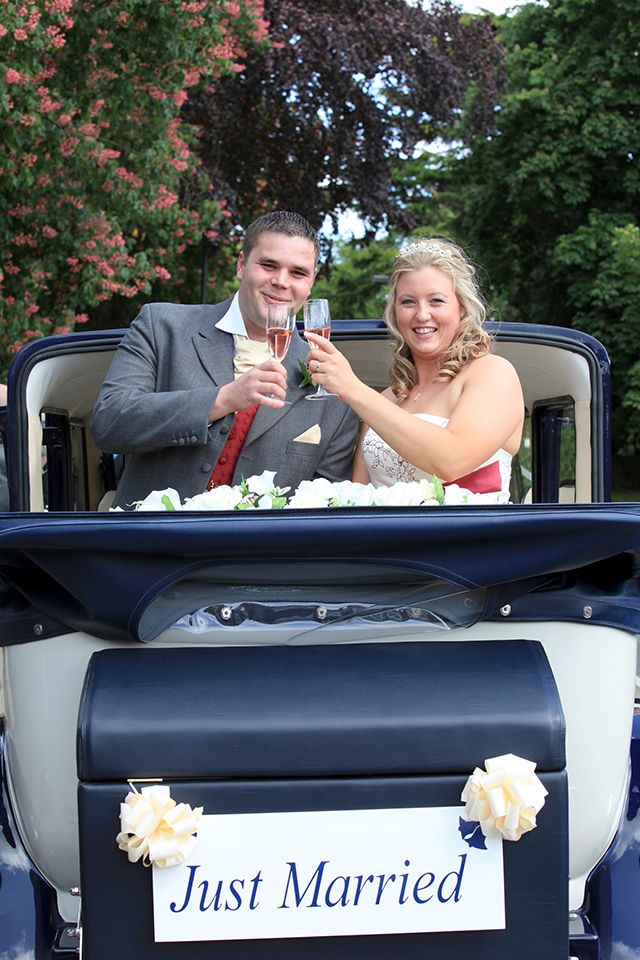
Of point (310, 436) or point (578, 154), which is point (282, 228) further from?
point (578, 154)

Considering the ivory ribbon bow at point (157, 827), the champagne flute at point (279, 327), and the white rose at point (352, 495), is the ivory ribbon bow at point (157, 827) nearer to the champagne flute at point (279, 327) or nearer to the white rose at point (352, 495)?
the white rose at point (352, 495)

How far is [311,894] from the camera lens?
77.7 inches

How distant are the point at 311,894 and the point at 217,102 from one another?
1338 centimetres

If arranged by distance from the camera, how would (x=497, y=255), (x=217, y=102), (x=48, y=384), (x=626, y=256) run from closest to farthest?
1. (x=48, y=384)
2. (x=217, y=102)
3. (x=626, y=256)
4. (x=497, y=255)

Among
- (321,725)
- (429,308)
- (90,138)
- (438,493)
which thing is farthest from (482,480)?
(90,138)

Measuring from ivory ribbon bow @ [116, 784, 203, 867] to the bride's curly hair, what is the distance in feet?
6.05

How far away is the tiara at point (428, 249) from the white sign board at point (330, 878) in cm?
196

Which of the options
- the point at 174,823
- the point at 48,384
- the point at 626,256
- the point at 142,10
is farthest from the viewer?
the point at 626,256

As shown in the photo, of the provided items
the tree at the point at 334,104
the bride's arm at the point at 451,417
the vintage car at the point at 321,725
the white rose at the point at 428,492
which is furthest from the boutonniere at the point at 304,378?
the tree at the point at 334,104

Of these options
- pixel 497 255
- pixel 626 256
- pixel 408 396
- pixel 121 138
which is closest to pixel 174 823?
pixel 408 396

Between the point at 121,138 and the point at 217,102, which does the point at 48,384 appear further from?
the point at 217,102

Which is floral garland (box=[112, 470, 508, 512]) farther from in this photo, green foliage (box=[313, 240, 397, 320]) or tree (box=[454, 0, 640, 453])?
green foliage (box=[313, 240, 397, 320])

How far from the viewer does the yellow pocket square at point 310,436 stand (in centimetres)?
351

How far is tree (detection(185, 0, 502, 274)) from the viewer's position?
13.4 m
